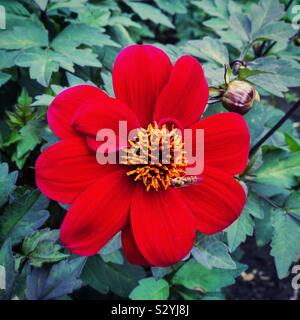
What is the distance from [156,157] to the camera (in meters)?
0.83

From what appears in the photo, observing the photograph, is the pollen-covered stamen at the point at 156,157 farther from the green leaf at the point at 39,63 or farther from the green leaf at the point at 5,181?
the green leaf at the point at 39,63

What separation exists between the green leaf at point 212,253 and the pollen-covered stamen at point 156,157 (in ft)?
0.59

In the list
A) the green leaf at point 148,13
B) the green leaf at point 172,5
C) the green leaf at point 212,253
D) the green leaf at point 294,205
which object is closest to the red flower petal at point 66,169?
the green leaf at point 212,253

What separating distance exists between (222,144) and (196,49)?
47 cm

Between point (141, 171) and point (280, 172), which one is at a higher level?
point (141, 171)

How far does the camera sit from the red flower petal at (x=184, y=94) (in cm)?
83

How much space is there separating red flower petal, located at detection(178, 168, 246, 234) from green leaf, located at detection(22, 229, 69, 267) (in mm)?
266

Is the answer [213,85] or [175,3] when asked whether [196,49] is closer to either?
[213,85]

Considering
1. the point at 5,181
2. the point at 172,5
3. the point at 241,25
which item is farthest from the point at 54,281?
the point at 172,5

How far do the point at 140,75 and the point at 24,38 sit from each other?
1.46 feet

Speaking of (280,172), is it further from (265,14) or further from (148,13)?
(148,13)

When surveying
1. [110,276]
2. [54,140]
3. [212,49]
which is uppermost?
[212,49]

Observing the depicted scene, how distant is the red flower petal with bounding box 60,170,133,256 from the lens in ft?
2.51

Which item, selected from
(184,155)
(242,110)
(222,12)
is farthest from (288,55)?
(184,155)
